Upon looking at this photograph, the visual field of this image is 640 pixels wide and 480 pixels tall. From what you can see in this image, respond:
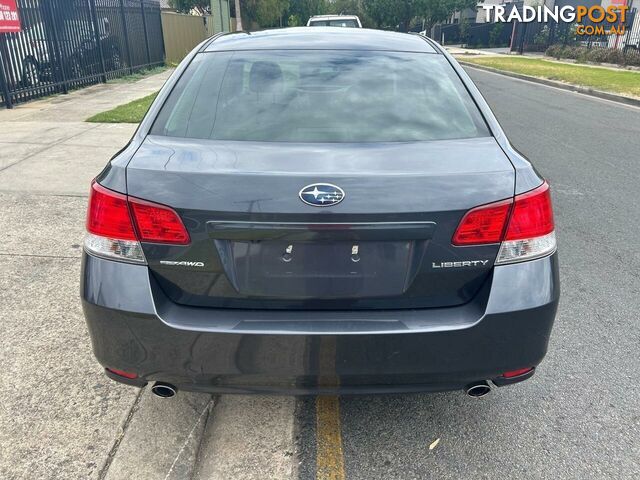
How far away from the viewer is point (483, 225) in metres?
1.90

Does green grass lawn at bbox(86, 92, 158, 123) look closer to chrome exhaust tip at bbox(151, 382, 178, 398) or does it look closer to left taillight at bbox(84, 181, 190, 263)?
left taillight at bbox(84, 181, 190, 263)

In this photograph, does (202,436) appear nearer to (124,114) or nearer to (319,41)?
(319,41)

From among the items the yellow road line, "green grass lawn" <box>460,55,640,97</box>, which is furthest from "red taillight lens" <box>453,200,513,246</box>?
"green grass lawn" <box>460,55,640,97</box>

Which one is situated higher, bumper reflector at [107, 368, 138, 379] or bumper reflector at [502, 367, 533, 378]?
bumper reflector at [107, 368, 138, 379]

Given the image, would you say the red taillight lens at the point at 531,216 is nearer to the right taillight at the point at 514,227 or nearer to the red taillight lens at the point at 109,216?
the right taillight at the point at 514,227

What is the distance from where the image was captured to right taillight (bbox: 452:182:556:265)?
1.88 meters

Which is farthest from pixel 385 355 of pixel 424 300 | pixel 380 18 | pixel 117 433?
pixel 380 18

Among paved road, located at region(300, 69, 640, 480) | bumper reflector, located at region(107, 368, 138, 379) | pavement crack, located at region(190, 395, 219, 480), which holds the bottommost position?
paved road, located at region(300, 69, 640, 480)

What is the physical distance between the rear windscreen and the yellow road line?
1193mm

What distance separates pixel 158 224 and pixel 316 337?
0.69 metres

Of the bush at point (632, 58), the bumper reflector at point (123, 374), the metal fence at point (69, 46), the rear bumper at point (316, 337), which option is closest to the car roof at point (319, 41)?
the rear bumper at point (316, 337)


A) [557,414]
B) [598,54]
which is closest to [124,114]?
[557,414]

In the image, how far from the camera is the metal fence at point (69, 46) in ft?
35.8

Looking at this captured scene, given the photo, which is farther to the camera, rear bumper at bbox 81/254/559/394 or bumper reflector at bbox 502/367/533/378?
bumper reflector at bbox 502/367/533/378
